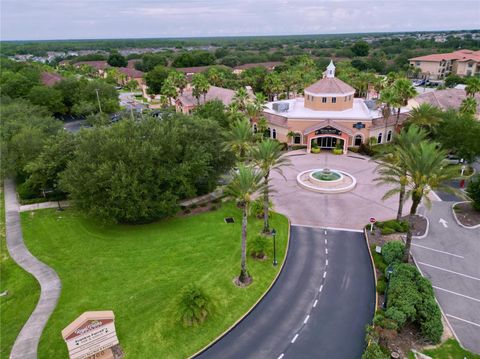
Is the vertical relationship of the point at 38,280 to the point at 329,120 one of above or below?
below

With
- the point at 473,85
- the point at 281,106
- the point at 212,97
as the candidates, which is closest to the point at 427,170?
the point at 281,106

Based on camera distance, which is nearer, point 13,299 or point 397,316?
point 397,316


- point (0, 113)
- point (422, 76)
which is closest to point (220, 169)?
point (0, 113)

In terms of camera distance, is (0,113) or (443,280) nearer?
(443,280)

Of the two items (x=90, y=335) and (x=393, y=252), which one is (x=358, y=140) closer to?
(x=393, y=252)

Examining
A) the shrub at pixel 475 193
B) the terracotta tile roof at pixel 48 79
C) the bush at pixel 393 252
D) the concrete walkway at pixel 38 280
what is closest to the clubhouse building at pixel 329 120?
the shrub at pixel 475 193

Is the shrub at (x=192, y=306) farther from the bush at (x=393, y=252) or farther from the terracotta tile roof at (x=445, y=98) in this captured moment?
the terracotta tile roof at (x=445, y=98)

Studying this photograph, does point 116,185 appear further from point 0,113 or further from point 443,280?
point 0,113

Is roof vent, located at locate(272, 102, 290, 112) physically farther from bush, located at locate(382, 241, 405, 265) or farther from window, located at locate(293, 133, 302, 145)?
bush, located at locate(382, 241, 405, 265)
